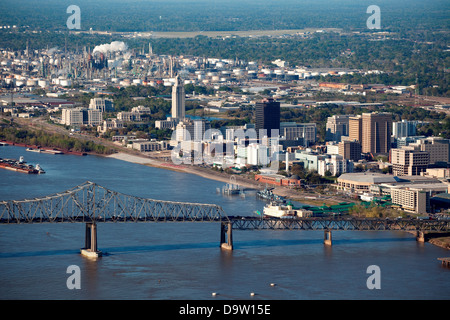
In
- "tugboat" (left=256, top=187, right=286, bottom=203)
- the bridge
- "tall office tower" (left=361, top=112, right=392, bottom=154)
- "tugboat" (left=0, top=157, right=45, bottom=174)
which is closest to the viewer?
the bridge

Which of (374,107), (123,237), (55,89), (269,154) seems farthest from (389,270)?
(55,89)

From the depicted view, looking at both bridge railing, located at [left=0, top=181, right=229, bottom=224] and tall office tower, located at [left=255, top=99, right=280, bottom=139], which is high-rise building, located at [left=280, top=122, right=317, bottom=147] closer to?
tall office tower, located at [left=255, top=99, right=280, bottom=139]

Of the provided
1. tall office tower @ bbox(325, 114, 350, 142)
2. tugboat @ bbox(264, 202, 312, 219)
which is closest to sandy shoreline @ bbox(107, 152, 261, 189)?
tugboat @ bbox(264, 202, 312, 219)

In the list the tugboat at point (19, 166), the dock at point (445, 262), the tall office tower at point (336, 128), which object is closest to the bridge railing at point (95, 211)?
the dock at point (445, 262)

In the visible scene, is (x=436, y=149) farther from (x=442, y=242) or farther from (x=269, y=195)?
(x=442, y=242)

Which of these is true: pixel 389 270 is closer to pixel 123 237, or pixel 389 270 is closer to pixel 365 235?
pixel 365 235

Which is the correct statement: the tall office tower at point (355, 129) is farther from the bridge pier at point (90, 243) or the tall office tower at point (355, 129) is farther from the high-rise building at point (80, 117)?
the bridge pier at point (90, 243)

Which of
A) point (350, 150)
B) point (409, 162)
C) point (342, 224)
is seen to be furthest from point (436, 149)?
point (342, 224)
